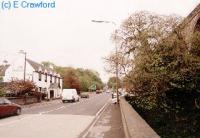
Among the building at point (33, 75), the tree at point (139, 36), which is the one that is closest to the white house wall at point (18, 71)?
the building at point (33, 75)

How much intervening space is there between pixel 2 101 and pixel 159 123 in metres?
11.0

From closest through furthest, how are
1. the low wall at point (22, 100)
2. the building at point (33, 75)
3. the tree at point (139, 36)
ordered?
the tree at point (139, 36), the low wall at point (22, 100), the building at point (33, 75)

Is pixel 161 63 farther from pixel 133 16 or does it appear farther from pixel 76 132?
pixel 133 16

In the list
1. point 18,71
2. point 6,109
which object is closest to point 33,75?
point 18,71

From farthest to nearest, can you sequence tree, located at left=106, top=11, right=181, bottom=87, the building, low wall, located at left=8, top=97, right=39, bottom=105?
1. the building
2. low wall, located at left=8, top=97, right=39, bottom=105
3. tree, located at left=106, top=11, right=181, bottom=87

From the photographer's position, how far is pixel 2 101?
22219mm

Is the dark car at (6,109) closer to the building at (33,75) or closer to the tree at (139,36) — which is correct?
the tree at (139,36)

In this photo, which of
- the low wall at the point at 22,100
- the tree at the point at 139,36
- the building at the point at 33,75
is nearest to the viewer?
the tree at the point at 139,36

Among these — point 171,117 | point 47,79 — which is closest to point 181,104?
point 171,117

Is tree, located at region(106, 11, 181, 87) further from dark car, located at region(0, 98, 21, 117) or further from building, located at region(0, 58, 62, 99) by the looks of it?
building, located at region(0, 58, 62, 99)

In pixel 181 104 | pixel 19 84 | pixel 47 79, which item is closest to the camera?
pixel 181 104

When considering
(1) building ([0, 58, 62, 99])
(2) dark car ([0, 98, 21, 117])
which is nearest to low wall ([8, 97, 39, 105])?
(1) building ([0, 58, 62, 99])

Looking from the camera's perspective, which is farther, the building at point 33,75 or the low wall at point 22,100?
the building at point 33,75

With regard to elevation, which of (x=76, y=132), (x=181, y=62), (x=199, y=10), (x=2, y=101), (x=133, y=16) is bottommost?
(x=76, y=132)
